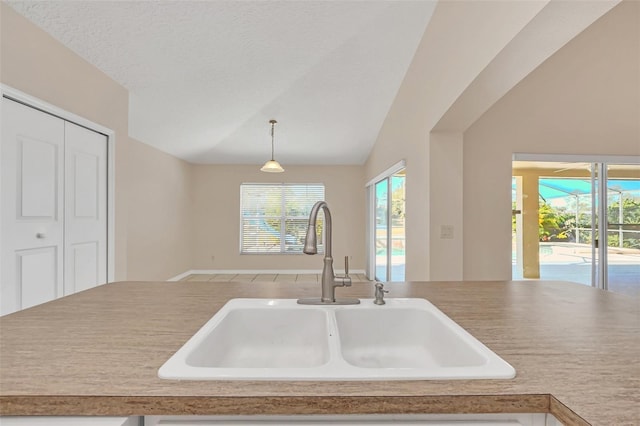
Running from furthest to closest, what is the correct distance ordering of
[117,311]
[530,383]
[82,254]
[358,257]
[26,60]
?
[358,257] → [82,254] → [26,60] → [117,311] → [530,383]

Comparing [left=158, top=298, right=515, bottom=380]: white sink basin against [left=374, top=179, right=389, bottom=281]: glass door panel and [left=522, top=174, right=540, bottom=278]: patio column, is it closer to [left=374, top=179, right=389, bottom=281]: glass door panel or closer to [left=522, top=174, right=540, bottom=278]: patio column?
[left=522, top=174, right=540, bottom=278]: patio column

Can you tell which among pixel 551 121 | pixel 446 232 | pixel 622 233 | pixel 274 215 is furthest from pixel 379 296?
pixel 274 215

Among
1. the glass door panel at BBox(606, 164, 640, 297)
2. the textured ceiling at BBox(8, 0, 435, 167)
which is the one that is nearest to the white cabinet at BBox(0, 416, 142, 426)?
the textured ceiling at BBox(8, 0, 435, 167)

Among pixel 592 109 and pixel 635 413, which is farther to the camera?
pixel 592 109

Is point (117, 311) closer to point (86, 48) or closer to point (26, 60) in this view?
point (26, 60)

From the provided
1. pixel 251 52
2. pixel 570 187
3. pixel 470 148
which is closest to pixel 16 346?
pixel 251 52

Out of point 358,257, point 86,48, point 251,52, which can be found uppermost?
point 251,52

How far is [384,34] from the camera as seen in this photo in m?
Result: 3.35

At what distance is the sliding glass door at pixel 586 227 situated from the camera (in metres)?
3.48

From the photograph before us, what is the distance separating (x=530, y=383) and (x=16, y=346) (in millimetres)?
1211

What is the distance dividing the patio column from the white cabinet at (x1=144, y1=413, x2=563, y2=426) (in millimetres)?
3250

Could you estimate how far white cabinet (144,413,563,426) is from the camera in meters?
0.65

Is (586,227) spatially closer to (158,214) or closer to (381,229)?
(381,229)

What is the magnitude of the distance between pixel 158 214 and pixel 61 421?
17.5 ft
